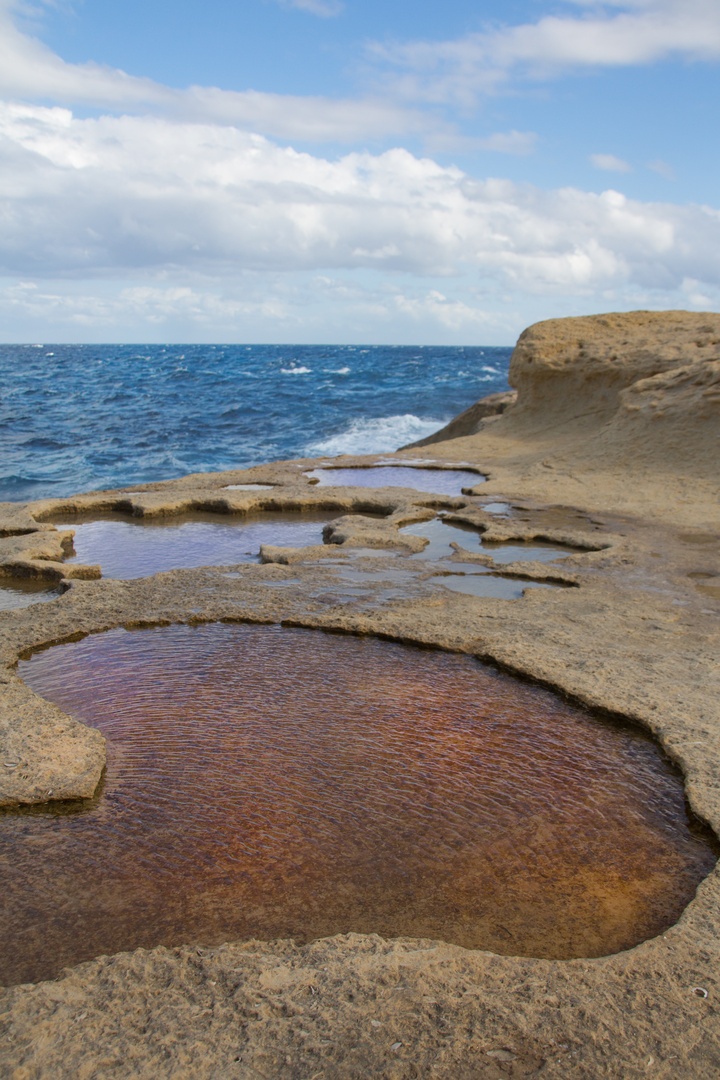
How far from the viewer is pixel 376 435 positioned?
78.8 feet

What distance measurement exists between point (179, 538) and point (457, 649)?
4319 mm

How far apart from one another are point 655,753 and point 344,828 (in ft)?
5.57

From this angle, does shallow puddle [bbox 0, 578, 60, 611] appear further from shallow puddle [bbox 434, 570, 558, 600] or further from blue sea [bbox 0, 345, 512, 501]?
blue sea [bbox 0, 345, 512, 501]

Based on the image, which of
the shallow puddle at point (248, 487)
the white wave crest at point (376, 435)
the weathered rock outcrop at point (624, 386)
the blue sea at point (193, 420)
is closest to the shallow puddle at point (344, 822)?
the shallow puddle at point (248, 487)

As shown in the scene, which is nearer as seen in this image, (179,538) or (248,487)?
(179,538)

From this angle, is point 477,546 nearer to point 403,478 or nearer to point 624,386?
point 403,478

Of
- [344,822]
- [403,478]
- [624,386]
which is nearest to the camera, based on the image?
[344,822]

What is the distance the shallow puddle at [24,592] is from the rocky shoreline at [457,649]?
0.53ft

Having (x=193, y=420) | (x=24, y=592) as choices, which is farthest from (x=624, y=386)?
(x=193, y=420)

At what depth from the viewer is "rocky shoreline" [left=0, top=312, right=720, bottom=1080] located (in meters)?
2.09

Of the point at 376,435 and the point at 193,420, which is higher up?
the point at 193,420

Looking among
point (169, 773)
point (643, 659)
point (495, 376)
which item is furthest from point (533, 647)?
point (495, 376)

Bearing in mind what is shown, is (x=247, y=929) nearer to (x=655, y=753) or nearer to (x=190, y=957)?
(x=190, y=957)

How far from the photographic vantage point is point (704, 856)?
315cm
